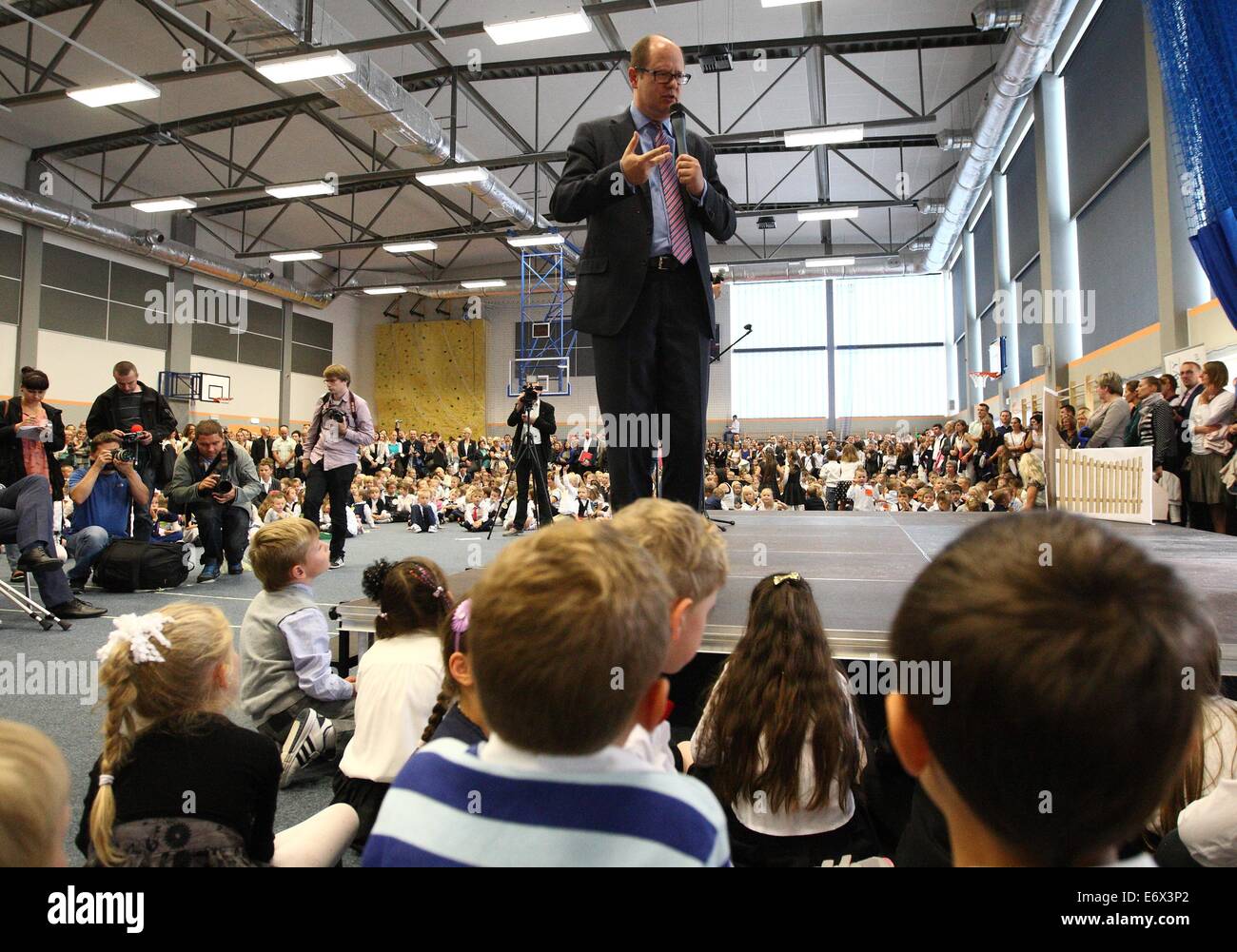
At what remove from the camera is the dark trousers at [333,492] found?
4457 mm

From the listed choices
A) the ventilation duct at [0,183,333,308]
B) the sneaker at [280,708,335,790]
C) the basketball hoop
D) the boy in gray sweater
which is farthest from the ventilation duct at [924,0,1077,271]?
the ventilation duct at [0,183,333,308]

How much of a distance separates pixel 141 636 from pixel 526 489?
463 cm

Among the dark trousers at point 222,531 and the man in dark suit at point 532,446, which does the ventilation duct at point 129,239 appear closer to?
the dark trousers at point 222,531

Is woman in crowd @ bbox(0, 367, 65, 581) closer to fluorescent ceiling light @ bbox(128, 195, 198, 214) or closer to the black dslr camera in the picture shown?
the black dslr camera

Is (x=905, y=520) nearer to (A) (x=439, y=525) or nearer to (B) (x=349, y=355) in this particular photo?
(A) (x=439, y=525)

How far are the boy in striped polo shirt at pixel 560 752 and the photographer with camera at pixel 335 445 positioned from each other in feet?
13.0

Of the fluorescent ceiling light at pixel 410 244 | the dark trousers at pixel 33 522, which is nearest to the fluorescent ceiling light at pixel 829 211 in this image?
the fluorescent ceiling light at pixel 410 244

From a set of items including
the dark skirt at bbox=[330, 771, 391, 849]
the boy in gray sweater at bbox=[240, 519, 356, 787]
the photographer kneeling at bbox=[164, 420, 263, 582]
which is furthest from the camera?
the photographer kneeling at bbox=[164, 420, 263, 582]

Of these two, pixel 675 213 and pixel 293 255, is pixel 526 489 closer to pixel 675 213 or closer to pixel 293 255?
pixel 675 213

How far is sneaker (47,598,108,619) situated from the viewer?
3.28 meters

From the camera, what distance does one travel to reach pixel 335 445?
4418mm

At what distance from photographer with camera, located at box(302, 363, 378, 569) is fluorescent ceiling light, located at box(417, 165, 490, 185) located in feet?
18.0
